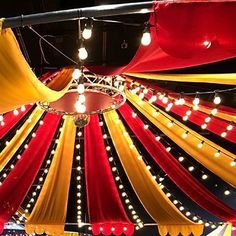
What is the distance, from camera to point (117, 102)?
3820 millimetres

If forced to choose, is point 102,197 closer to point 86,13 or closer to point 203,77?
point 203,77

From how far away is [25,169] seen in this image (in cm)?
463

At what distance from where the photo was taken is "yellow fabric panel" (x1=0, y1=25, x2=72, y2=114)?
2.12 metres

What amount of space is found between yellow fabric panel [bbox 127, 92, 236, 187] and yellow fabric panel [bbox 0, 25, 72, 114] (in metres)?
1.67

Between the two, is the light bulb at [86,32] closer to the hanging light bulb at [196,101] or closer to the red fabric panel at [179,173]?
the hanging light bulb at [196,101]

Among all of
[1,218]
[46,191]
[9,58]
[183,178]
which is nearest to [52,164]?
[46,191]

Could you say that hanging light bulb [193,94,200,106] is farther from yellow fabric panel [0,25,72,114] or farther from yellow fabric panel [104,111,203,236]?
yellow fabric panel [0,25,72,114]

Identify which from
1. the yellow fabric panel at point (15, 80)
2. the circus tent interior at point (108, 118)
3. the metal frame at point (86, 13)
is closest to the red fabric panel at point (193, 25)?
the metal frame at point (86, 13)

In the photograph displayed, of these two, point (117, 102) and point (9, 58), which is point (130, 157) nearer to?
point (117, 102)

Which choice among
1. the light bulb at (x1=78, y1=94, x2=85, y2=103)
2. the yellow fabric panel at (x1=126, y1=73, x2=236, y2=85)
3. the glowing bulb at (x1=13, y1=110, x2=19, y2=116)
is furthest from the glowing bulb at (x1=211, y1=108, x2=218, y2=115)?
the glowing bulb at (x1=13, y1=110, x2=19, y2=116)

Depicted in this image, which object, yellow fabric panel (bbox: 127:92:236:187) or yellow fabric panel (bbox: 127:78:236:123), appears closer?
yellow fabric panel (bbox: 127:78:236:123)

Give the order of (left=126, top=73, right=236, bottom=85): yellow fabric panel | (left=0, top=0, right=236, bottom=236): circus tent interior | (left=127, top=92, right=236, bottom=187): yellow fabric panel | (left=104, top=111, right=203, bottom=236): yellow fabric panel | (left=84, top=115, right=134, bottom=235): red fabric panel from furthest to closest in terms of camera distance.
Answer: (left=84, top=115, right=134, bottom=235): red fabric panel, (left=104, top=111, right=203, bottom=236): yellow fabric panel, (left=127, top=92, right=236, bottom=187): yellow fabric panel, (left=0, top=0, right=236, bottom=236): circus tent interior, (left=126, top=73, right=236, bottom=85): yellow fabric panel

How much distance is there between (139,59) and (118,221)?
2.66m

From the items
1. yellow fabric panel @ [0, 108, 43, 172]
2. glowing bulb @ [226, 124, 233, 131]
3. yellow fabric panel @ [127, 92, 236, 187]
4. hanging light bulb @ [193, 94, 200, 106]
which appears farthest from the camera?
yellow fabric panel @ [0, 108, 43, 172]
